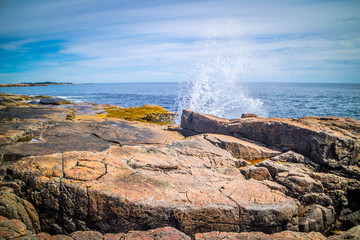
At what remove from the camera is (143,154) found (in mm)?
5160

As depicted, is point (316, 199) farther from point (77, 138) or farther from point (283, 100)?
point (283, 100)

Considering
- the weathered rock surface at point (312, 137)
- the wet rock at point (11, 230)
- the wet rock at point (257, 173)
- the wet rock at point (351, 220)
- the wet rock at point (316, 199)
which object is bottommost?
the wet rock at point (351, 220)

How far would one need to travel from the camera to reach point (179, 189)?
3895 millimetres

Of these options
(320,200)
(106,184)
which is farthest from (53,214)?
(320,200)

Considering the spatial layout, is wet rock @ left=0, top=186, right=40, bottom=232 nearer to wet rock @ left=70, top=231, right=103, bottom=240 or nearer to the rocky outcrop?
the rocky outcrop

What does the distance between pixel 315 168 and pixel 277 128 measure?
167 cm

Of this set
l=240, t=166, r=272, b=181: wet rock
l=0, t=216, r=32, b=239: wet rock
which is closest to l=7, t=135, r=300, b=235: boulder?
l=0, t=216, r=32, b=239: wet rock

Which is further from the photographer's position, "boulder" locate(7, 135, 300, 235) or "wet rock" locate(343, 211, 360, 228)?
"wet rock" locate(343, 211, 360, 228)

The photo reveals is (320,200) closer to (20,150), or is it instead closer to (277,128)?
Answer: (277,128)

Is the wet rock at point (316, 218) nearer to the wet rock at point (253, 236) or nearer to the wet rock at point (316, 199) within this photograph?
the wet rock at point (316, 199)

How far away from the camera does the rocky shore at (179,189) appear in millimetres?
3436

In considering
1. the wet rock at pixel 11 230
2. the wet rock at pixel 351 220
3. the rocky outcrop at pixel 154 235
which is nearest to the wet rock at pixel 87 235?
the rocky outcrop at pixel 154 235

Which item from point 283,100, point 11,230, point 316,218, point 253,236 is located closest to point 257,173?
point 316,218

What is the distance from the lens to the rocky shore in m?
3.44
